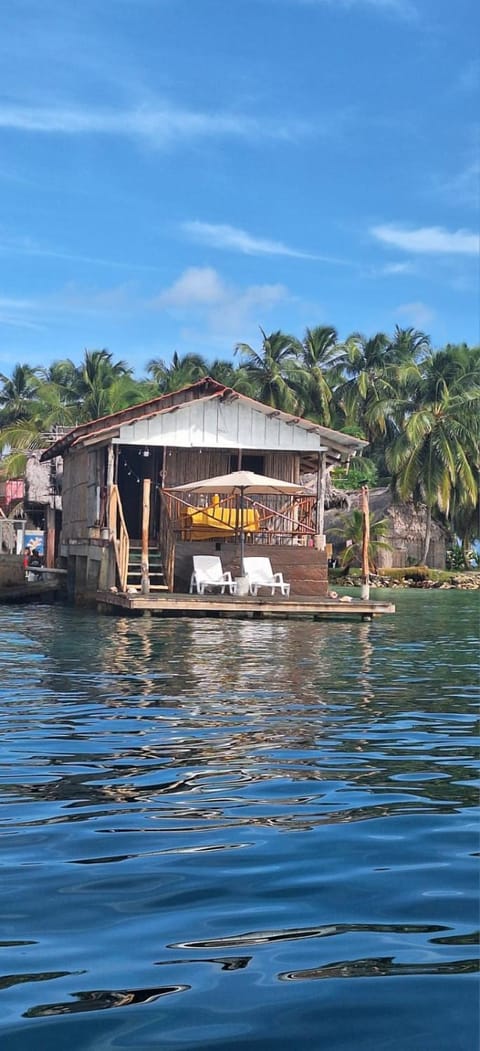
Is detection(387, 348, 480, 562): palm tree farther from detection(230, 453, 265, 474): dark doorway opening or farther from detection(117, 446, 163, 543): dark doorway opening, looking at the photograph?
detection(230, 453, 265, 474): dark doorway opening

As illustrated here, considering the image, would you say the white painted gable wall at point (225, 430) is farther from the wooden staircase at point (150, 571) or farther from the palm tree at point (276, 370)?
the palm tree at point (276, 370)

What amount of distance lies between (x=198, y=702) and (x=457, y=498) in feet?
131

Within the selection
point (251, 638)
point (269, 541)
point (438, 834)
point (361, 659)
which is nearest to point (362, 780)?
point (438, 834)

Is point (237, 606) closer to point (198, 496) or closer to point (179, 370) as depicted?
point (198, 496)

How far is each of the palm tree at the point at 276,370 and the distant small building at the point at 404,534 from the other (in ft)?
21.0

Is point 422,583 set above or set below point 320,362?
below

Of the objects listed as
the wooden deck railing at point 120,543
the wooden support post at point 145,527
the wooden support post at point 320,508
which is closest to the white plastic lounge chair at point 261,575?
the wooden support post at point 320,508

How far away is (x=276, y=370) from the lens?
172 ft

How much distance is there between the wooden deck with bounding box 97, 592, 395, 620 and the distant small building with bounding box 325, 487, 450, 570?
23.9 m

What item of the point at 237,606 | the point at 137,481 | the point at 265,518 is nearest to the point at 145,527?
the point at 237,606

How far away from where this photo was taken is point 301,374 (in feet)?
170

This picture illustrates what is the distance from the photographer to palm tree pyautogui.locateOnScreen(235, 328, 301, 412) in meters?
50.8

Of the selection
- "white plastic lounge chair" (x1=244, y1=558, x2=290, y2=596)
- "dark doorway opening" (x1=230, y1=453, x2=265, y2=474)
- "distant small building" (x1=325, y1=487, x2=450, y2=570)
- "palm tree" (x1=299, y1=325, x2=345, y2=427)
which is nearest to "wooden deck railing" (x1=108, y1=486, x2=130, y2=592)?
"white plastic lounge chair" (x1=244, y1=558, x2=290, y2=596)

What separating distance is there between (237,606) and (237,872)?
16.5 meters
